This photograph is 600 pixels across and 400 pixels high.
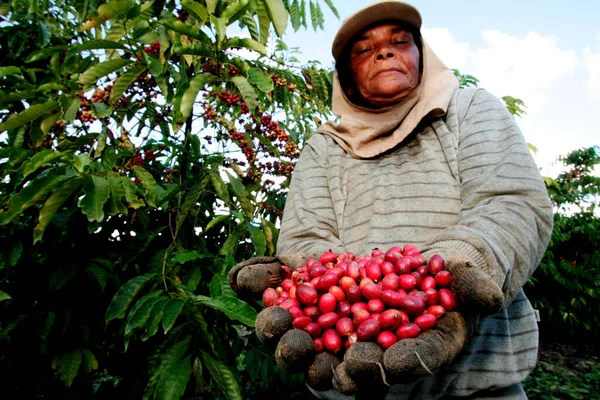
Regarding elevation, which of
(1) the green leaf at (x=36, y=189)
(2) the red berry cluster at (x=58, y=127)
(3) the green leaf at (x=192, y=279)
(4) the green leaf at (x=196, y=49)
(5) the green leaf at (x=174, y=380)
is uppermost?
(4) the green leaf at (x=196, y=49)

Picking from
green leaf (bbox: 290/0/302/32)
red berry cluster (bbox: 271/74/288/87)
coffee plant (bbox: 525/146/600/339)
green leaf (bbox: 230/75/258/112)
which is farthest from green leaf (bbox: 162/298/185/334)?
coffee plant (bbox: 525/146/600/339)

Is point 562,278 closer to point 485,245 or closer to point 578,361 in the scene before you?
point 578,361

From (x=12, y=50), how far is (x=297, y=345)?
7.38 feet

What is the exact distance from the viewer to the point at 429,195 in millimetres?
1257

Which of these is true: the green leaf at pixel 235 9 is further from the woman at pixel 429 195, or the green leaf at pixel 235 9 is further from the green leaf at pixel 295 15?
the green leaf at pixel 295 15

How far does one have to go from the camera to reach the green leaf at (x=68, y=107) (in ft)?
5.66

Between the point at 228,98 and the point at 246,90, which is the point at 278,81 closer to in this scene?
the point at 228,98

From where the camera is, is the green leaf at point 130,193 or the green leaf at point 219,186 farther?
the green leaf at point 219,186

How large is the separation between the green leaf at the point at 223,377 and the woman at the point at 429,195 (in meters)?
0.39

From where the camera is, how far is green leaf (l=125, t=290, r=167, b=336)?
149 cm

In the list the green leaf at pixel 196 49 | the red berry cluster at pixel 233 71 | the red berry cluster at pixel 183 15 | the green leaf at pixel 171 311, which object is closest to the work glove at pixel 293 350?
the green leaf at pixel 171 311

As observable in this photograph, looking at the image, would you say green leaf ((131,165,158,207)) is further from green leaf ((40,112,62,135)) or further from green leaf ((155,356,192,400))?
green leaf ((155,356,192,400))

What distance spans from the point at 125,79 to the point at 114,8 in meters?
0.27

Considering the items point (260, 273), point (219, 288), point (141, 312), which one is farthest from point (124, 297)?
point (260, 273)
